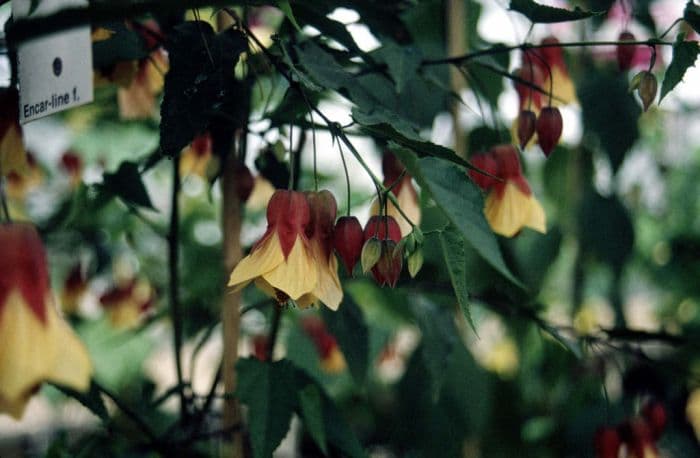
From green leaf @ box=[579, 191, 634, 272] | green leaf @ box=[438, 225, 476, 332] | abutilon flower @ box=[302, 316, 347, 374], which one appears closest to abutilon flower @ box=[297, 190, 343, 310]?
green leaf @ box=[438, 225, 476, 332]

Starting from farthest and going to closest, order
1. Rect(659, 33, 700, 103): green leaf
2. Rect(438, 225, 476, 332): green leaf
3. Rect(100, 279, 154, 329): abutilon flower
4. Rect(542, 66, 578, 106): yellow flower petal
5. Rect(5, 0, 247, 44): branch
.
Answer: Rect(100, 279, 154, 329): abutilon flower, Rect(542, 66, 578, 106): yellow flower petal, Rect(659, 33, 700, 103): green leaf, Rect(438, 225, 476, 332): green leaf, Rect(5, 0, 247, 44): branch

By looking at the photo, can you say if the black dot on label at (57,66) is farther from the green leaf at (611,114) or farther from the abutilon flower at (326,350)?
the abutilon flower at (326,350)

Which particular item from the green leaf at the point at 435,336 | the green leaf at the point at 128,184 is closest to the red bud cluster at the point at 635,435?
the green leaf at the point at 435,336

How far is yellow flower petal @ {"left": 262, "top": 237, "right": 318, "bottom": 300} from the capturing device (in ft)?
1.78

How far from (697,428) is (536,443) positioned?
10.8 inches

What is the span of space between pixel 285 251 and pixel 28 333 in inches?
8.2

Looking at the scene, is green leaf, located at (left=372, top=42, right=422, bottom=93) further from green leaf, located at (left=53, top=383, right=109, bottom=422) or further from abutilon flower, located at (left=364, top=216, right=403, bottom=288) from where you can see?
green leaf, located at (left=53, top=383, right=109, bottom=422)

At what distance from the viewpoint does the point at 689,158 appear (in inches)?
79.7

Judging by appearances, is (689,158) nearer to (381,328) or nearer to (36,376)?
(381,328)

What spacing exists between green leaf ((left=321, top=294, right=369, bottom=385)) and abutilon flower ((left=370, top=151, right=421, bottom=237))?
0.12m

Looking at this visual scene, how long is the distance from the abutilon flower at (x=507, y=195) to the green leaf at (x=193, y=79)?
23 cm

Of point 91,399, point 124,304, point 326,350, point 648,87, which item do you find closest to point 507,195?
point 648,87

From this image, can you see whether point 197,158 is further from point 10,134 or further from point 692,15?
point 692,15

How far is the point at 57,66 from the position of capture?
0.53m
